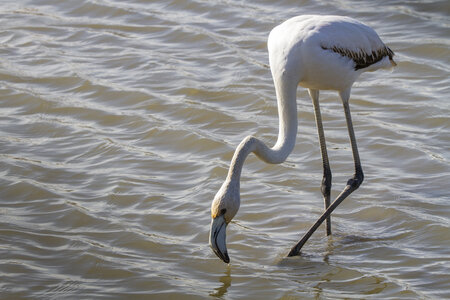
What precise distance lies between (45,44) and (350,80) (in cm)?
536

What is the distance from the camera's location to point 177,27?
1130 cm

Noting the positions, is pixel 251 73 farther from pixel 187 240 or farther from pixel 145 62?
pixel 187 240

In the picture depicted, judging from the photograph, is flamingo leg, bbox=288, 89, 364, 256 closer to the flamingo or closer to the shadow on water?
the flamingo

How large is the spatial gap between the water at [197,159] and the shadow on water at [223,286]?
15 mm

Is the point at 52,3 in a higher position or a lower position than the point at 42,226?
higher

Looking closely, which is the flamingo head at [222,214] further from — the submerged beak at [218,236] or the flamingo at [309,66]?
the flamingo at [309,66]

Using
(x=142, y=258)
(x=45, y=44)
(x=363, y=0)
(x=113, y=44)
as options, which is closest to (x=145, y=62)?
(x=113, y=44)

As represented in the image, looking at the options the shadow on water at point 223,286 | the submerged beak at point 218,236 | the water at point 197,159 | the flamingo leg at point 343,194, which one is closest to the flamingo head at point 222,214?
the submerged beak at point 218,236

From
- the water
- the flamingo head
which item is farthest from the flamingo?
the water

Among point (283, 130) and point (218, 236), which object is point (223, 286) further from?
point (283, 130)

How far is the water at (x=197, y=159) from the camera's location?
250 inches

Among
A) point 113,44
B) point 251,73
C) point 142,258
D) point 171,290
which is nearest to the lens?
point 171,290

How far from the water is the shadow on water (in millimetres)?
15

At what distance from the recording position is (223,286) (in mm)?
6219
